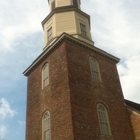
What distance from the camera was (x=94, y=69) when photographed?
20406 millimetres

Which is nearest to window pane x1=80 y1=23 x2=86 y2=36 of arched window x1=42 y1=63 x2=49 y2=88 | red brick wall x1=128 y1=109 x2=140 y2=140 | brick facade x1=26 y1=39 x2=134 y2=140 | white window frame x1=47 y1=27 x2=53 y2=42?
brick facade x1=26 y1=39 x2=134 y2=140

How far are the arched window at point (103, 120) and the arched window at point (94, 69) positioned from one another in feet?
9.02

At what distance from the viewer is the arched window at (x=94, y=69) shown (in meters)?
19.9

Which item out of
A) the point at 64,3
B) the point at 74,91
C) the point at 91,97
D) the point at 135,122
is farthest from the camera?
the point at 64,3

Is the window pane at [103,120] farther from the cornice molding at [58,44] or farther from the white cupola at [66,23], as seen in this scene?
the white cupola at [66,23]

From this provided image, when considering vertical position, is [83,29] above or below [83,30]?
above

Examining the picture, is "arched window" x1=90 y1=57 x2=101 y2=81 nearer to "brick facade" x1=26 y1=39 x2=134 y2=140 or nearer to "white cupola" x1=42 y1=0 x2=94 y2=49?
"brick facade" x1=26 y1=39 x2=134 y2=140

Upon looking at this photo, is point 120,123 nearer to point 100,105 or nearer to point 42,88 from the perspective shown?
point 100,105

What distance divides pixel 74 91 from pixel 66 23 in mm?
8265

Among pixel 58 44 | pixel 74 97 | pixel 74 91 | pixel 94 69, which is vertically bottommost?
pixel 74 97

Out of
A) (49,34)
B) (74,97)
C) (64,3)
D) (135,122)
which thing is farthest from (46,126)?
(64,3)

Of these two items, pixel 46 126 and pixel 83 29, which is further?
pixel 83 29

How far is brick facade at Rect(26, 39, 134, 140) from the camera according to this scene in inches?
632

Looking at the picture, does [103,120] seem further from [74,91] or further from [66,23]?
[66,23]
